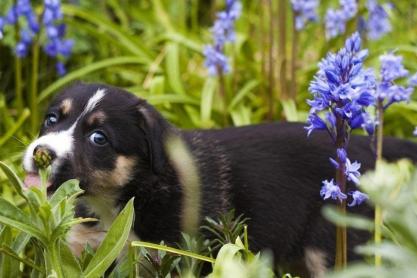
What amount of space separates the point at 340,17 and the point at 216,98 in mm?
1045

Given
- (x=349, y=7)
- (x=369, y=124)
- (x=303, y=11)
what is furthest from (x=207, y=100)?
(x=369, y=124)

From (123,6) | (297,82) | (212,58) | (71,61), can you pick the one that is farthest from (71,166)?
(123,6)

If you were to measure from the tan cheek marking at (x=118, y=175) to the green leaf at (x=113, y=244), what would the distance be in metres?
0.92

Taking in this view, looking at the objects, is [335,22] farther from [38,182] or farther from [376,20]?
[38,182]

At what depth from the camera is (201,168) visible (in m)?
4.46

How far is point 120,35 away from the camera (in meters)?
6.85

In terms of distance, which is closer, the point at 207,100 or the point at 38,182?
the point at 38,182

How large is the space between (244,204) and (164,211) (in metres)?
→ 0.43

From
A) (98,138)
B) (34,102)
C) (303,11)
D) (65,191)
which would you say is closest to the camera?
(65,191)

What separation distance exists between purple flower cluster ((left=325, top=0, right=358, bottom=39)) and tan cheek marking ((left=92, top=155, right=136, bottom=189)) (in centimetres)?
217

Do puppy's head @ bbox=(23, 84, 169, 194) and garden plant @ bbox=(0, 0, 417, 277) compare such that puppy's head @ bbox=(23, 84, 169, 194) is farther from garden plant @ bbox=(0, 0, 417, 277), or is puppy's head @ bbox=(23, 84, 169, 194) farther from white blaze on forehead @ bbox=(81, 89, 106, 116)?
garden plant @ bbox=(0, 0, 417, 277)

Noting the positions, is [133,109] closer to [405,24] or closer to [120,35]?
[120,35]

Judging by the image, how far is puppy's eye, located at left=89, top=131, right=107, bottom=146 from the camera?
4023mm

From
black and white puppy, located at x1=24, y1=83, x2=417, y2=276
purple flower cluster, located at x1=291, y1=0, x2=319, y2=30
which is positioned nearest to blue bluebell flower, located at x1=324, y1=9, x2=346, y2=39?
purple flower cluster, located at x1=291, y1=0, x2=319, y2=30
